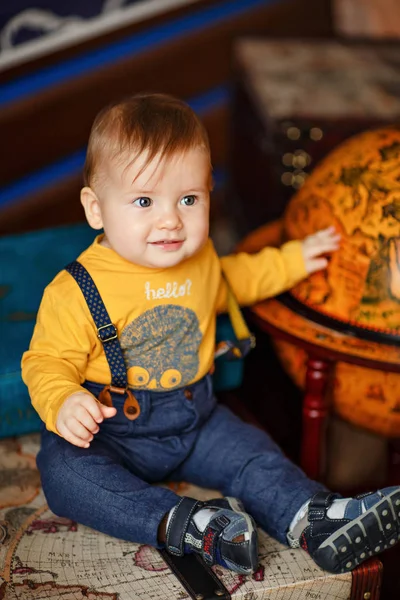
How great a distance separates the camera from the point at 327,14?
193 inches

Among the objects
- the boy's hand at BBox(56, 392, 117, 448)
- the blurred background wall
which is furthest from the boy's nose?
the blurred background wall

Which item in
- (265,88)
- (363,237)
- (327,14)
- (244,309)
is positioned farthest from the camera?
(327,14)

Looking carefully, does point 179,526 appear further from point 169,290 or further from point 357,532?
point 169,290

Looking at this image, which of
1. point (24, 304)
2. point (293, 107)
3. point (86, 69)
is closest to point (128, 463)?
point (24, 304)

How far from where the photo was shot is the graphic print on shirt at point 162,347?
1.96 meters

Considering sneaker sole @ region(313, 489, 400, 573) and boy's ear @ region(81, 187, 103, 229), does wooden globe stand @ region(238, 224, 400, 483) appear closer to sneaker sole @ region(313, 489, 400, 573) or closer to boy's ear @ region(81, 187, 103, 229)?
sneaker sole @ region(313, 489, 400, 573)

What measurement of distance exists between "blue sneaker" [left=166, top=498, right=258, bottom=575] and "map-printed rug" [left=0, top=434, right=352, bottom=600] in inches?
1.7

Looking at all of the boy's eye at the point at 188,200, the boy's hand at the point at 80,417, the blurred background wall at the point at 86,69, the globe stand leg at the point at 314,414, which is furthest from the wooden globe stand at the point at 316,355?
the blurred background wall at the point at 86,69

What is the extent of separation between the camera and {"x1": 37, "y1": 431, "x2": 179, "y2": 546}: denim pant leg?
1842 mm

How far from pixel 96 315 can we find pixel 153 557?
520 mm

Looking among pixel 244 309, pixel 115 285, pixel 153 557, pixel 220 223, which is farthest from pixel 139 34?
pixel 153 557

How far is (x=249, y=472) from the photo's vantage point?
2010mm

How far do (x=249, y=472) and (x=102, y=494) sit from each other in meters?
0.35

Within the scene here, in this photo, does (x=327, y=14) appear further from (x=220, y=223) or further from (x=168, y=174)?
(x=168, y=174)
